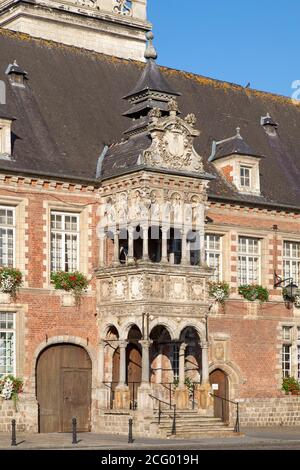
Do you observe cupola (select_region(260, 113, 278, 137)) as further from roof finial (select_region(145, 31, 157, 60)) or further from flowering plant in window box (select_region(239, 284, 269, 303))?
roof finial (select_region(145, 31, 157, 60))

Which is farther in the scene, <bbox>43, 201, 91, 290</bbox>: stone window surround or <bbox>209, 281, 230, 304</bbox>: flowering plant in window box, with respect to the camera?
<bbox>209, 281, 230, 304</bbox>: flowering plant in window box

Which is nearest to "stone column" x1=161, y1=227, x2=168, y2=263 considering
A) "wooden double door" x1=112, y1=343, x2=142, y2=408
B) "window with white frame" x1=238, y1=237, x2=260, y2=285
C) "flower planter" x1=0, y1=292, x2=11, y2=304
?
"wooden double door" x1=112, y1=343, x2=142, y2=408

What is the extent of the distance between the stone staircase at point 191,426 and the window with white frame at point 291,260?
7983mm

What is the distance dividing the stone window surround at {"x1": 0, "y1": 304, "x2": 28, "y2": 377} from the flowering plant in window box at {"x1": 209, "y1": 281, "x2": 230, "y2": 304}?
688 cm

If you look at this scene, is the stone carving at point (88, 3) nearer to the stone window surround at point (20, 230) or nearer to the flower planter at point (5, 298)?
the stone window surround at point (20, 230)

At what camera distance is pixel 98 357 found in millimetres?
35312

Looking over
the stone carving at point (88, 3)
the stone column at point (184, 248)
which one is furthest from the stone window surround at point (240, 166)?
A: the stone carving at point (88, 3)

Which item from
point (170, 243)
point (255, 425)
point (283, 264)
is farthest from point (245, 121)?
point (255, 425)

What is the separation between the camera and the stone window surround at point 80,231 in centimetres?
3459

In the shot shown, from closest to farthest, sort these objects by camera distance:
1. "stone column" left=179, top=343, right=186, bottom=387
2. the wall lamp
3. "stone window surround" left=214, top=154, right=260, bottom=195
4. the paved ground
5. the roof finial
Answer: the paved ground, "stone column" left=179, top=343, right=186, bottom=387, the roof finial, "stone window surround" left=214, top=154, right=260, bottom=195, the wall lamp

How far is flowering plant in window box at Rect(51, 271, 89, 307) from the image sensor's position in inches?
1362

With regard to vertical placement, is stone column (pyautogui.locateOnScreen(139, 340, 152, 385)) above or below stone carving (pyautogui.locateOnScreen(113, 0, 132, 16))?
below

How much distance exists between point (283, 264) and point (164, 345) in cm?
652

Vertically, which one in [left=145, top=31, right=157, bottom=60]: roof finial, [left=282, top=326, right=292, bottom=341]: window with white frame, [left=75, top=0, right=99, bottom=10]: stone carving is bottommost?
[left=282, top=326, right=292, bottom=341]: window with white frame
